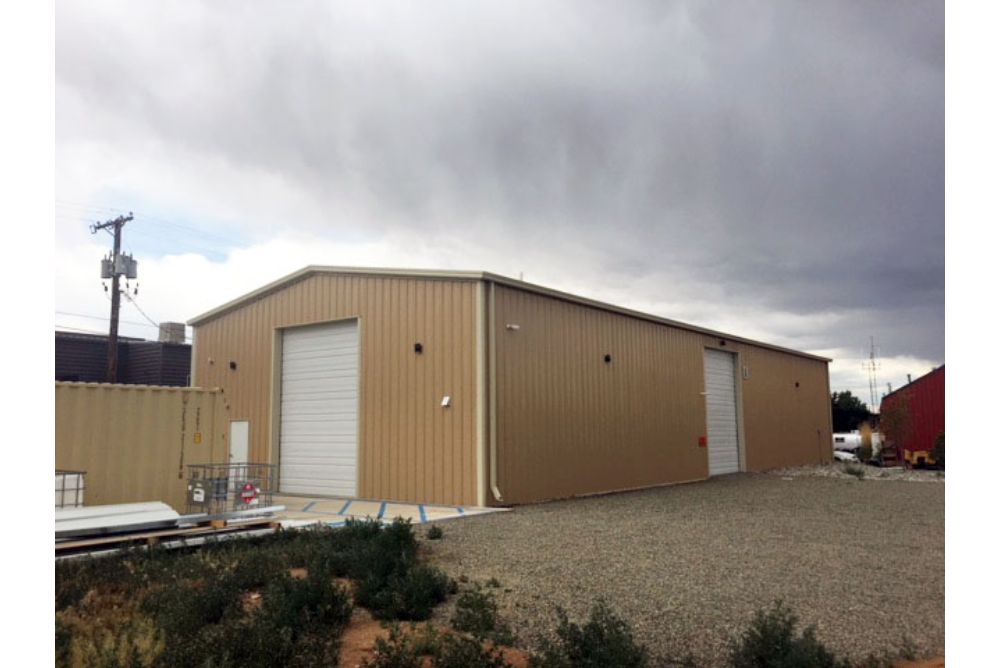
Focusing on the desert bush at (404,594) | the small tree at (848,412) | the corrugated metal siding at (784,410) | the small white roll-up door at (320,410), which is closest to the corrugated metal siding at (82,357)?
the small white roll-up door at (320,410)

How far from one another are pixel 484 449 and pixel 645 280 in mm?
7477

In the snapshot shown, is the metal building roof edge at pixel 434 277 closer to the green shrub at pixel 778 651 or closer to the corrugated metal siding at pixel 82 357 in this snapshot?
the green shrub at pixel 778 651

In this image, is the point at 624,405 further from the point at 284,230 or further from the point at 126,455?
the point at 126,455

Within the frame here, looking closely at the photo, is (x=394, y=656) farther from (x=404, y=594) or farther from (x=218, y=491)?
(x=218, y=491)

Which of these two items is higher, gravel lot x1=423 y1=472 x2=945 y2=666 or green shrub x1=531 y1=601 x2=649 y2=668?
green shrub x1=531 y1=601 x2=649 y2=668

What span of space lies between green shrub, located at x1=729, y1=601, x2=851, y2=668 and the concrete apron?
19.1ft

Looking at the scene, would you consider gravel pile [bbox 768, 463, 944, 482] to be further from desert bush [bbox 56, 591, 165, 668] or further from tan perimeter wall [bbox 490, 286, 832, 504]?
desert bush [bbox 56, 591, 165, 668]

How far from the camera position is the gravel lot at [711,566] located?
14.3 feet

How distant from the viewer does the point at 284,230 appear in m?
9.95

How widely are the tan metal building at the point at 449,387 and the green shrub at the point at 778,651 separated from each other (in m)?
7.12

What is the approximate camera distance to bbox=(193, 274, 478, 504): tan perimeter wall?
10.9 meters

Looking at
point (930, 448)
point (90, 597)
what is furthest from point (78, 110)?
point (930, 448)

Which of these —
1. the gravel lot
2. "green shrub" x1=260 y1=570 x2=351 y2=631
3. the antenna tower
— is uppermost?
the antenna tower

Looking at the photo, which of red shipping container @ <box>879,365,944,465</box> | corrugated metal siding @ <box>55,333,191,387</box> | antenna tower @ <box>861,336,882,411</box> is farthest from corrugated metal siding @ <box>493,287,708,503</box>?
corrugated metal siding @ <box>55,333,191,387</box>
